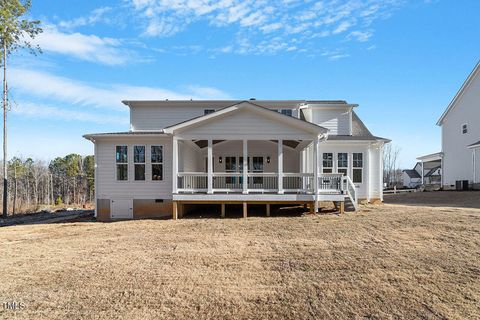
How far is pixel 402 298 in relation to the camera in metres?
6.41

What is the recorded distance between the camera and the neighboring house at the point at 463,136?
24.6m

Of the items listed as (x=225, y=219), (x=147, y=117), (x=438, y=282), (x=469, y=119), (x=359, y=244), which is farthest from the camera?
(x=469, y=119)

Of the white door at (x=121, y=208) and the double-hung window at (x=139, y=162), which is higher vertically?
the double-hung window at (x=139, y=162)

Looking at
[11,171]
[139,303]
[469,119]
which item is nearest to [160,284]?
[139,303]

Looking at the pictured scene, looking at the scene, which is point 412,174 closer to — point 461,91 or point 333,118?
point 461,91

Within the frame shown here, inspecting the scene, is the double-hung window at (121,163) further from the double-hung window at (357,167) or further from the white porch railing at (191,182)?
the double-hung window at (357,167)

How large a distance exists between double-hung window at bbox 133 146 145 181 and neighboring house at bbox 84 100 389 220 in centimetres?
5

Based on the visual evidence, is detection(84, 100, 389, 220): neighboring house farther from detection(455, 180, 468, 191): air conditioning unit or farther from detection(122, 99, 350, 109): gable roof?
detection(455, 180, 468, 191): air conditioning unit

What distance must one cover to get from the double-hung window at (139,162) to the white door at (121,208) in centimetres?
127

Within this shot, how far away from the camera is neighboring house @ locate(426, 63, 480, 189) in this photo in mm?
24609

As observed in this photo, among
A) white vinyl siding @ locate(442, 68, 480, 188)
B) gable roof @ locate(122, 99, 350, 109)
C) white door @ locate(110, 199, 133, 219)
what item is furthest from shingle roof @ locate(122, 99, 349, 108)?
white vinyl siding @ locate(442, 68, 480, 188)

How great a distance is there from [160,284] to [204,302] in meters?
1.28

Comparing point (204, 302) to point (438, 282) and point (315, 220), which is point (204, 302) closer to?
point (438, 282)

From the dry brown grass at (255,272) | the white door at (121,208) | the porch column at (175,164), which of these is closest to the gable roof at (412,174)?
the dry brown grass at (255,272)
